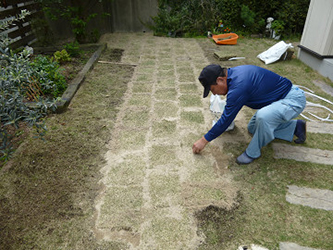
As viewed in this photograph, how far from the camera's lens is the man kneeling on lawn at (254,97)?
2227 millimetres

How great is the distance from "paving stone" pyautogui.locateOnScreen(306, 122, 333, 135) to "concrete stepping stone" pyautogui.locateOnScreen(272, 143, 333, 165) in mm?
411

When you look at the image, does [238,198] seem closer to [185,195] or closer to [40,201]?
[185,195]

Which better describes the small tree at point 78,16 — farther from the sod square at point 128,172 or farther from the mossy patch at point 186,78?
the sod square at point 128,172

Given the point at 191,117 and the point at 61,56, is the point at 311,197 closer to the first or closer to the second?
the point at 191,117

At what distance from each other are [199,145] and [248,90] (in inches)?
28.5

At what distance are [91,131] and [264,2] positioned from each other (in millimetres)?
6706

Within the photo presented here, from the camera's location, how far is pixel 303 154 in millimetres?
2676

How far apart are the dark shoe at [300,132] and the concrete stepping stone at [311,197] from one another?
0.71 m

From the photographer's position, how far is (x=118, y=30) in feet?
25.5

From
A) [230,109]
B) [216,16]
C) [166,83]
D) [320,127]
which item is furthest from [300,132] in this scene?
[216,16]

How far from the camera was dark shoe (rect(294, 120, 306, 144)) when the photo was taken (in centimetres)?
271

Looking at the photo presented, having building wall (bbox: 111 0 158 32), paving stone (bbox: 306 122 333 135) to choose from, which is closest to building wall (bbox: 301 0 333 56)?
paving stone (bbox: 306 122 333 135)

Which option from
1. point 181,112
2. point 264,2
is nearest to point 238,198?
point 181,112

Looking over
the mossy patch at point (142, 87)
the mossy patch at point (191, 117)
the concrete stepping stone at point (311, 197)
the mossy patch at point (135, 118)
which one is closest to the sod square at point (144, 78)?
the mossy patch at point (142, 87)
